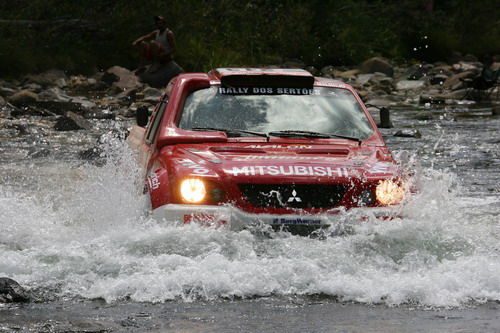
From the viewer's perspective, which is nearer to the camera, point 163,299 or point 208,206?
point 163,299

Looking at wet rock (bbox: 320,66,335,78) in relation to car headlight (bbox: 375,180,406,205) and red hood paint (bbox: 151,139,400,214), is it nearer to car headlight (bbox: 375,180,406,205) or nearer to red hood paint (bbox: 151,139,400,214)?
red hood paint (bbox: 151,139,400,214)

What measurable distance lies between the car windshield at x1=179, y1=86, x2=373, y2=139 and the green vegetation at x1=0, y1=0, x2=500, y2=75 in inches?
781

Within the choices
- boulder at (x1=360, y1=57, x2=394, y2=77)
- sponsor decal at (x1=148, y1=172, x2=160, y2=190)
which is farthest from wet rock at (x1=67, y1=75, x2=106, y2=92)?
sponsor decal at (x1=148, y1=172, x2=160, y2=190)

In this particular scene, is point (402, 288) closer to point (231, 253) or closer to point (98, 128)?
point (231, 253)

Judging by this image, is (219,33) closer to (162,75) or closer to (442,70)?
(162,75)

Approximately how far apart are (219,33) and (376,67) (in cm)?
496

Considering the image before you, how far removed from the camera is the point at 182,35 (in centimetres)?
2956

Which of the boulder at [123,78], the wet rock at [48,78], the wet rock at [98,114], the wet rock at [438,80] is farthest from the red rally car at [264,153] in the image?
the wet rock at [438,80]

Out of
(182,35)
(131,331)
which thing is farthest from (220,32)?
(131,331)

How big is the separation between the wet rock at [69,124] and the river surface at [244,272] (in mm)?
9928

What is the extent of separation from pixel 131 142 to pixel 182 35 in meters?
20.0

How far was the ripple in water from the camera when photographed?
6074mm

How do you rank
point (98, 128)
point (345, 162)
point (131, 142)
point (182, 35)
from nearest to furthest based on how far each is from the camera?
point (345, 162) < point (131, 142) < point (98, 128) < point (182, 35)

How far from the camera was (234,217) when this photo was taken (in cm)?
675
